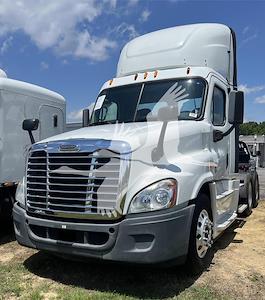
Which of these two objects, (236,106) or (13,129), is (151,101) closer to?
(236,106)

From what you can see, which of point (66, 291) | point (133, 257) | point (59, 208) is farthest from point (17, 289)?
point (133, 257)

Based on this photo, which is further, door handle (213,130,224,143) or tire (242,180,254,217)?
tire (242,180,254,217)

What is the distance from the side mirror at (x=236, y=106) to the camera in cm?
631

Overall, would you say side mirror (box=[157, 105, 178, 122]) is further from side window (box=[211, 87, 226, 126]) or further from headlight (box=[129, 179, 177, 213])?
headlight (box=[129, 179, 177, 213])

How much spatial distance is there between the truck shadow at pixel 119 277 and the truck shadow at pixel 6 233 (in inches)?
64.1

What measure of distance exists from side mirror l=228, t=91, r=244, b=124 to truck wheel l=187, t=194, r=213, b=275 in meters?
1.42

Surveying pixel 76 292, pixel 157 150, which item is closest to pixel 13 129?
pixel 157 150

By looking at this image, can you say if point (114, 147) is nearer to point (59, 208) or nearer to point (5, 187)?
point (59, 208)

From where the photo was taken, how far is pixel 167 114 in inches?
230

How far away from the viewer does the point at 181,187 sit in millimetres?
4816

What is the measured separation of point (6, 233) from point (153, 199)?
438 cm

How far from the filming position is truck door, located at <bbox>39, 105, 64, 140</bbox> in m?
8.56

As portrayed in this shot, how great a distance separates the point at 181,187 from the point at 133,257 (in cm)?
94

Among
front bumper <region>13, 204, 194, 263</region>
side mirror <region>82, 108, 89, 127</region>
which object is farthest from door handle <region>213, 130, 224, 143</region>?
side mirror <region>82, 108, 89, 127</region>
